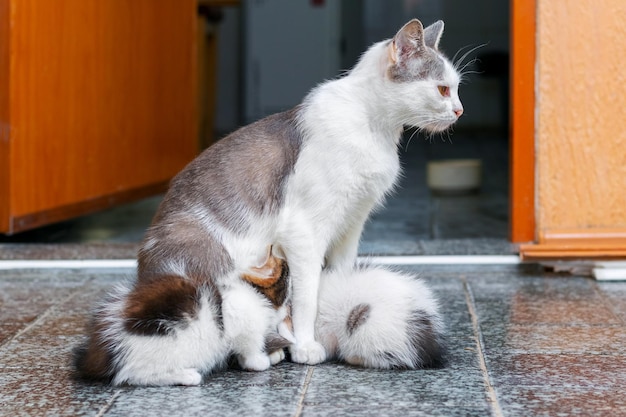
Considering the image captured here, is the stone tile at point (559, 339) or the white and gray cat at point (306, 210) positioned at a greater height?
the white and gray cat at point (306, 210)

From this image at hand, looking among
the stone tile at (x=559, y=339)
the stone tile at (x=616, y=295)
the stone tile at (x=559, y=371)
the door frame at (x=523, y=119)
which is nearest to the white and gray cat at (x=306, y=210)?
the stone tile at (x=559, y=371)

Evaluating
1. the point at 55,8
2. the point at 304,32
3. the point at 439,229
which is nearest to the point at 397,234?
the point at 439,229

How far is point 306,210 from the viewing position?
2227 mm

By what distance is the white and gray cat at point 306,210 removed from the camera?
84.2 inches

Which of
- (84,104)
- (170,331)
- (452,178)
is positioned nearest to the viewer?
(170,331)

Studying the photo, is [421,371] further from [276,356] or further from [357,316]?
[276,356]

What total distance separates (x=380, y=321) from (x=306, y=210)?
0.33 meters

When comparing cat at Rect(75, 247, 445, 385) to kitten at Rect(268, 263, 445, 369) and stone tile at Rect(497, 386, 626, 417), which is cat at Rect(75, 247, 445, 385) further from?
stone tile at Rect(497, 386, 626, 417)

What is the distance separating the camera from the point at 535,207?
330cm

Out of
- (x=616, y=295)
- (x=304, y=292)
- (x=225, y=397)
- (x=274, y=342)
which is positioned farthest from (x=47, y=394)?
(x=616, y=295)

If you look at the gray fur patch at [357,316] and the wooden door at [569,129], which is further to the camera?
the wooden door at [569,129]

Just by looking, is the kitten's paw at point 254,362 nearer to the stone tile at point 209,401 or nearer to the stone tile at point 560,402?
the stone tile at point 209,401

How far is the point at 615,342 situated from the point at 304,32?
8.18 metres

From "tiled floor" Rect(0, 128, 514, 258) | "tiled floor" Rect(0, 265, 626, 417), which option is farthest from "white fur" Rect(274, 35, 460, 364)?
"tiled floor" Rect(0, 128, 514, 258)
